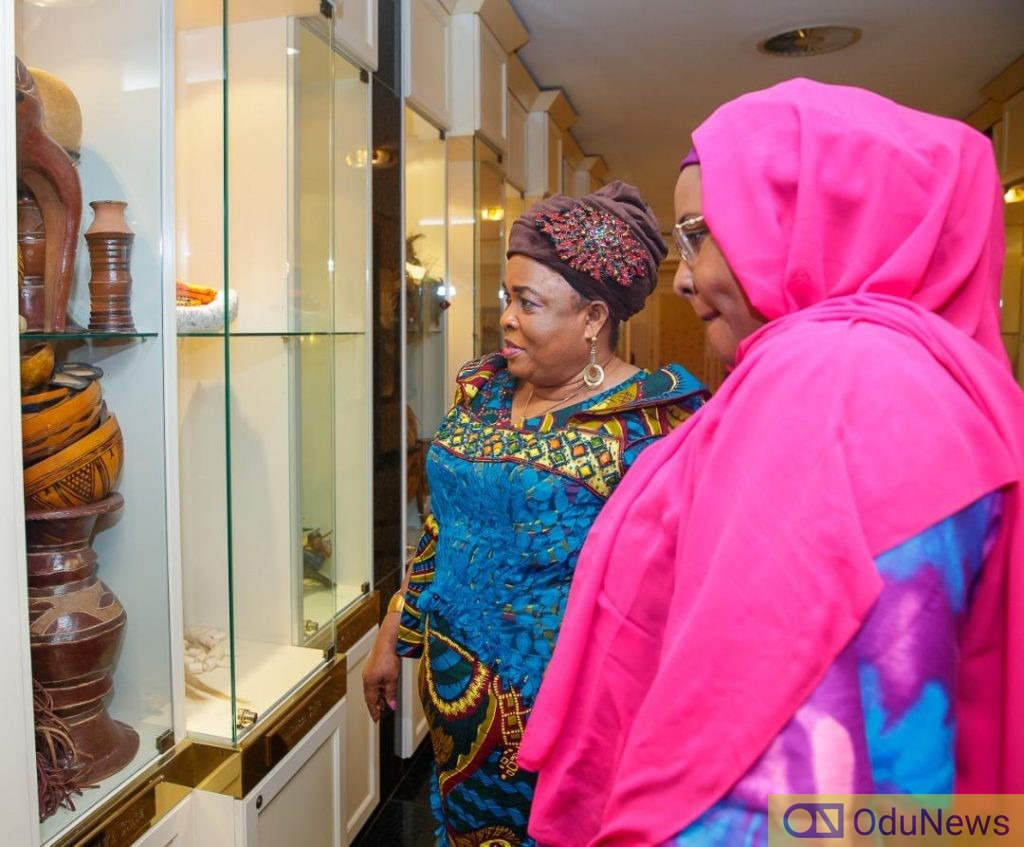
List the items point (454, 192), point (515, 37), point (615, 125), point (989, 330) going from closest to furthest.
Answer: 1. point (989, 330)
2. point (454, 192)
3. point (515, 37)
4. point (615, 125)

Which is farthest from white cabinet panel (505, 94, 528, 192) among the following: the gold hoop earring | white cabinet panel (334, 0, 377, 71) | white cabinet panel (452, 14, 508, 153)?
the gold hoop earring

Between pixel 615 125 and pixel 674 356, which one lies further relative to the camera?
pixel 674 356

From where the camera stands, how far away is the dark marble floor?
221 centimetres

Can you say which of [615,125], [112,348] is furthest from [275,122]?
[615,125]

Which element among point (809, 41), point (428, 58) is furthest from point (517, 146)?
point (809, 41)

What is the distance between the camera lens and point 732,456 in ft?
2.11

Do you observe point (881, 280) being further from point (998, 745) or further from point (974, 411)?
point (998, 745)

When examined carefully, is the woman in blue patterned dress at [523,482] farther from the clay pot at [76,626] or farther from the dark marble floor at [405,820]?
the dark marble floor at [405,820]

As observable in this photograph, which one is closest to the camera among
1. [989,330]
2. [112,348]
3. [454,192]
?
[989,330]

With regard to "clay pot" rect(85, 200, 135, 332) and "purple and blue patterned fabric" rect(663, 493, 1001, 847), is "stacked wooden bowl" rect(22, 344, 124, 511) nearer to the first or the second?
"clay pot" rect(85, 200, 135, 332)

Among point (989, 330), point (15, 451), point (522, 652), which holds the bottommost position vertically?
point (522, 652)

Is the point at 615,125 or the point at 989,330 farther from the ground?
the point at 615,125

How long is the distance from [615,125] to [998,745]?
4582mm

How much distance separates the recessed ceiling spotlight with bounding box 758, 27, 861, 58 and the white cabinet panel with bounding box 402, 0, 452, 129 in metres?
1.50
